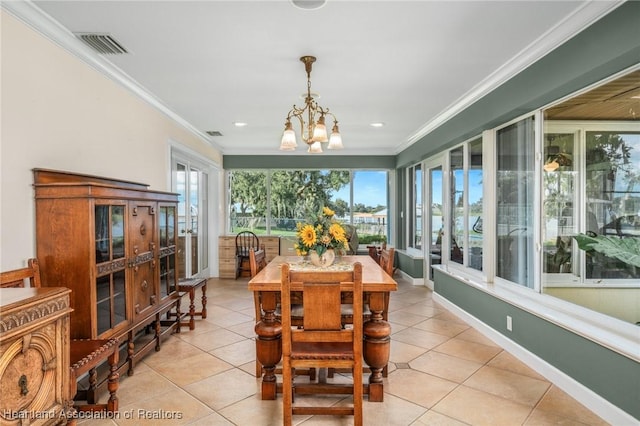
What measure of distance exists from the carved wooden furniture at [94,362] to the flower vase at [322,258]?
1.51m

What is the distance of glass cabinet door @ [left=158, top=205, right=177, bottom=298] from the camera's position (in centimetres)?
343

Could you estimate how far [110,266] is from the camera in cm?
250

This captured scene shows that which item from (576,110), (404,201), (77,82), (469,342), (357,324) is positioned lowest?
(469,342)

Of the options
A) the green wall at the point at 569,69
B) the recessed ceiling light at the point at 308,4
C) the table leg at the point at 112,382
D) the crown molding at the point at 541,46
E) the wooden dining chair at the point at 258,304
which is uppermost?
the recessed ceiling light at the point at 308,4

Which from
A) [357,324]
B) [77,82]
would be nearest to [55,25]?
[77,82]

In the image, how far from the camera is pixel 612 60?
2113mm

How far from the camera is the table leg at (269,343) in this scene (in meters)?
2.40

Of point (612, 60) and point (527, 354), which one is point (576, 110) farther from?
point (527, 354)

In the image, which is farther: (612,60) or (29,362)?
(612,60)

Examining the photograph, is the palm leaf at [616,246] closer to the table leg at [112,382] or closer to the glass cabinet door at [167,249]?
the table leg at [112,382]

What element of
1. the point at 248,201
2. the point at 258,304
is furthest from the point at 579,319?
the point at 248,201

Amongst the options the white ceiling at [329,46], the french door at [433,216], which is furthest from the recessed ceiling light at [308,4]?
the french door at [433,216]

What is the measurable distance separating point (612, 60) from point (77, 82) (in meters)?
3.65

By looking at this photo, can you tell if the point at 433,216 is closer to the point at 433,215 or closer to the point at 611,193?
the point at 433,215
